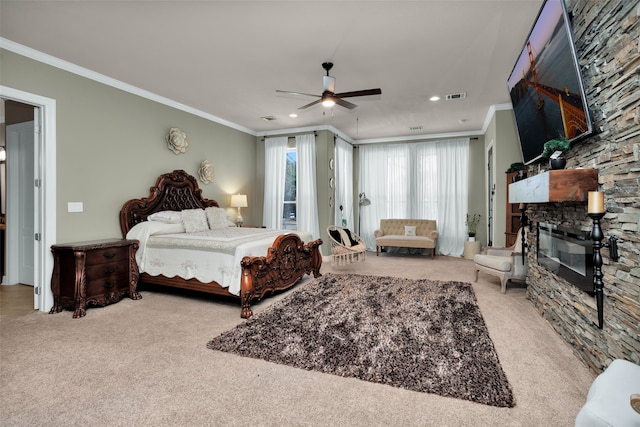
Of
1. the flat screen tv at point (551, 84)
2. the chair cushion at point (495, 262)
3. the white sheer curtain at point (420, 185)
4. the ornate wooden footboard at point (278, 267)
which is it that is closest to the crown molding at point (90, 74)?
the ornate wooden footboard at point (278, 267)

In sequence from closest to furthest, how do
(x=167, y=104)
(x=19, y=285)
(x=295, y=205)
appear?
(x=19, y=285) < (x=167, y=104) < (x=295, y=205)

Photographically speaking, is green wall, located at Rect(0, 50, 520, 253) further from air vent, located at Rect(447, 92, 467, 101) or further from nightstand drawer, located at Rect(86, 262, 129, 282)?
air vent, located at Rect(447, 92, 467, 101)

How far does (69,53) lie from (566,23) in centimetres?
446

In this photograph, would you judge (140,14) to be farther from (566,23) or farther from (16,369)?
(566,23)

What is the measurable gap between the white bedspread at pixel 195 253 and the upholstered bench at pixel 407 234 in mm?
3389

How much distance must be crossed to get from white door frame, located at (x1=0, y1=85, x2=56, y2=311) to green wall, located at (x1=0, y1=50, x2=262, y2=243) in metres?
0.07

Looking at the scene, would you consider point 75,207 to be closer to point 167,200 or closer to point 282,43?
point 167,200

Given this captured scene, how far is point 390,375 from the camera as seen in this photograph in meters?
2.06

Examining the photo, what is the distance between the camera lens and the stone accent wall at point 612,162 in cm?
171

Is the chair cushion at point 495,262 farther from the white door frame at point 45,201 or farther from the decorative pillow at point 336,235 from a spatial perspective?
the white door frame at point 45,201

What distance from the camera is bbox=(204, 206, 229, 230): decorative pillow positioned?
15.9ft

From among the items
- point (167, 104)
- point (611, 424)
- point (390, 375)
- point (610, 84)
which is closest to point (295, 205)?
point (167, 104)

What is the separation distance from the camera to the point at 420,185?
729cm

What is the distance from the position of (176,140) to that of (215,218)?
1336 mm
